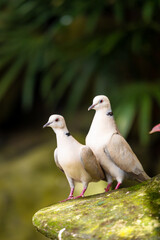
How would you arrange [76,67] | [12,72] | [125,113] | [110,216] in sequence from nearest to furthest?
[110,216], [125,113], [76,67], [12,72]

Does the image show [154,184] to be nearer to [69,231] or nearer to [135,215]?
[135,215]

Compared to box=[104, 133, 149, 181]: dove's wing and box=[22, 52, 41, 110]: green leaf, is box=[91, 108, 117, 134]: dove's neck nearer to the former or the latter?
box=[104, 133, 149, 181]: dove's wing

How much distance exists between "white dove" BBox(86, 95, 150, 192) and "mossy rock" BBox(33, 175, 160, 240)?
0.22 ft

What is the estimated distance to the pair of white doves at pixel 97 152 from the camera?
1.10m

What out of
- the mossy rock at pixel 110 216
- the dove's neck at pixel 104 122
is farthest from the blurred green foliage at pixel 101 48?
the mossy rock at pixel 110 216

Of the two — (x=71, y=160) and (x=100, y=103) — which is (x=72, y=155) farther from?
(x=100, y=103)

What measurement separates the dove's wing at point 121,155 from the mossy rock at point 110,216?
2.6 inches

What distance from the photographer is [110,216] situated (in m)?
0.95

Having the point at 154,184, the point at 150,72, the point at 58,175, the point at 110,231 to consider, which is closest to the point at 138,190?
the point at 154,184

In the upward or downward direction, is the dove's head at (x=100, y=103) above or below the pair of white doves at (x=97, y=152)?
above

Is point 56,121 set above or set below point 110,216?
above

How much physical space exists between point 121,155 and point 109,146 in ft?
0.14

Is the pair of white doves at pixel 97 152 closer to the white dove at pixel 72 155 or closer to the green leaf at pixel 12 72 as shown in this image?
the white dove at pixel 72 155

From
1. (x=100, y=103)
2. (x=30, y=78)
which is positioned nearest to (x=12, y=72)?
(x=30, y=78)
